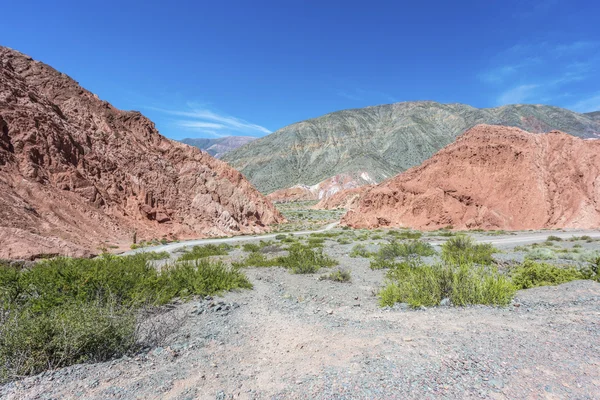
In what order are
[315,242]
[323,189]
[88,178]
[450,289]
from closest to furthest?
[450,289] < [315,242] < [88,178] < [323,189]

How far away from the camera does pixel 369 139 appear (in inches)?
5881

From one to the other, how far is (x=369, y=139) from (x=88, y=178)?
132 meters

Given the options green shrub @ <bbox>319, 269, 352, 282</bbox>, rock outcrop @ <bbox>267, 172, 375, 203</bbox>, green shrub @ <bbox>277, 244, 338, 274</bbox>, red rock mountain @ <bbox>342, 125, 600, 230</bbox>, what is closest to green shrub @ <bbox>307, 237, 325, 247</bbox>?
green shrub @ <bbox>277, 244, 338, 274</bbox>

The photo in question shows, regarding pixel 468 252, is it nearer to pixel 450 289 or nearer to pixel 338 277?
pixel 338 277

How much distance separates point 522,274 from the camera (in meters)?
8.89

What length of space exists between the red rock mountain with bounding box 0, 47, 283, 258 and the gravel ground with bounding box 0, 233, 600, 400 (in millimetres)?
14130

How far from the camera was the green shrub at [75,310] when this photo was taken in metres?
4.05

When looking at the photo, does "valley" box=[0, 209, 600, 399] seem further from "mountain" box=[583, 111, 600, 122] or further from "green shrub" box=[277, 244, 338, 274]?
"mountain" box=[583, 111, 600, 122]

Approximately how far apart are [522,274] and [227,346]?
824 centimetres

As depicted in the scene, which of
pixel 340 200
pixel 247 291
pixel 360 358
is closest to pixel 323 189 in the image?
pixel 340 200

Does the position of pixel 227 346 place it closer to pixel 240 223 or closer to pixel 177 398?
pixel 177 398

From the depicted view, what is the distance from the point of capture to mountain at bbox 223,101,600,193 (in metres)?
128

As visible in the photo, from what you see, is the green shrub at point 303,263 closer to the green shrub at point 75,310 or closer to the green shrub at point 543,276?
the green shrub at point 75,310

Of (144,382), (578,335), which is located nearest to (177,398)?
(144,382)
